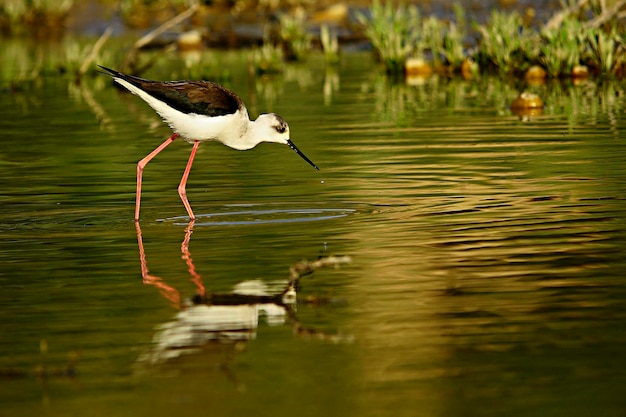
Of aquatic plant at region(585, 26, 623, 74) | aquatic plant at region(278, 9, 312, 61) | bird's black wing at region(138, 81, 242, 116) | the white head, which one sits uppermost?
aquatic plant at region(278, 9, 312, 61)

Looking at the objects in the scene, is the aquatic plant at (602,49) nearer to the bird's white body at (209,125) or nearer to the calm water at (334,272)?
the calm water at (334,272)

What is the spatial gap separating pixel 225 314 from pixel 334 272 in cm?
103

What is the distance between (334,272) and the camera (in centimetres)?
683

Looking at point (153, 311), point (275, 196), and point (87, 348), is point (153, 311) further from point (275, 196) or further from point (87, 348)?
point (275, 196)

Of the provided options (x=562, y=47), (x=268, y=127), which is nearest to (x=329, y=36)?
(x=562, y=47)

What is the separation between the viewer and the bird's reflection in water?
5.43m

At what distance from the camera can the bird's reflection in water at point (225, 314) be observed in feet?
17.8

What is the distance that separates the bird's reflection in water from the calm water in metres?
0.02

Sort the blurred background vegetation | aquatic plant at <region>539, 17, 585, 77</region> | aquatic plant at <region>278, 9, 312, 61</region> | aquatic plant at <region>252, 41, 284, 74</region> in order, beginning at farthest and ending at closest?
1. aquatic plant at <region>278, 9, 312, 61</region>
2. aquatic plant at <region>252, 41, 284, 74</region>
3. the blurred background vegetation
4. aquatic plant at <region>539, 17, 585, 77</region>

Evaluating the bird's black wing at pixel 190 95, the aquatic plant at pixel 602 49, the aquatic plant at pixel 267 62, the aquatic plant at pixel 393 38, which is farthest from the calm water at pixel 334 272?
the aquatic plant at pixel 267 62

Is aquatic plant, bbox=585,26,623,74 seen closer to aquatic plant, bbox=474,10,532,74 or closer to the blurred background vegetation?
the blurred background vegetation

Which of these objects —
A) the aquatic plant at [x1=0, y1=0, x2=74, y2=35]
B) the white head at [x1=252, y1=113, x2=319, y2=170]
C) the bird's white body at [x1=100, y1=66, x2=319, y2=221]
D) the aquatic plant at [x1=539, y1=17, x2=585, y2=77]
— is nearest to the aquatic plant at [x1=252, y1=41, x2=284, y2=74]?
the aquatic plant at [x1=539, y1=17, x2=585, y2=77]

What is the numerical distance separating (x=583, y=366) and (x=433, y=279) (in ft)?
5.42

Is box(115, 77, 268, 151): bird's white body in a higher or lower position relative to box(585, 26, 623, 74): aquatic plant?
lower
